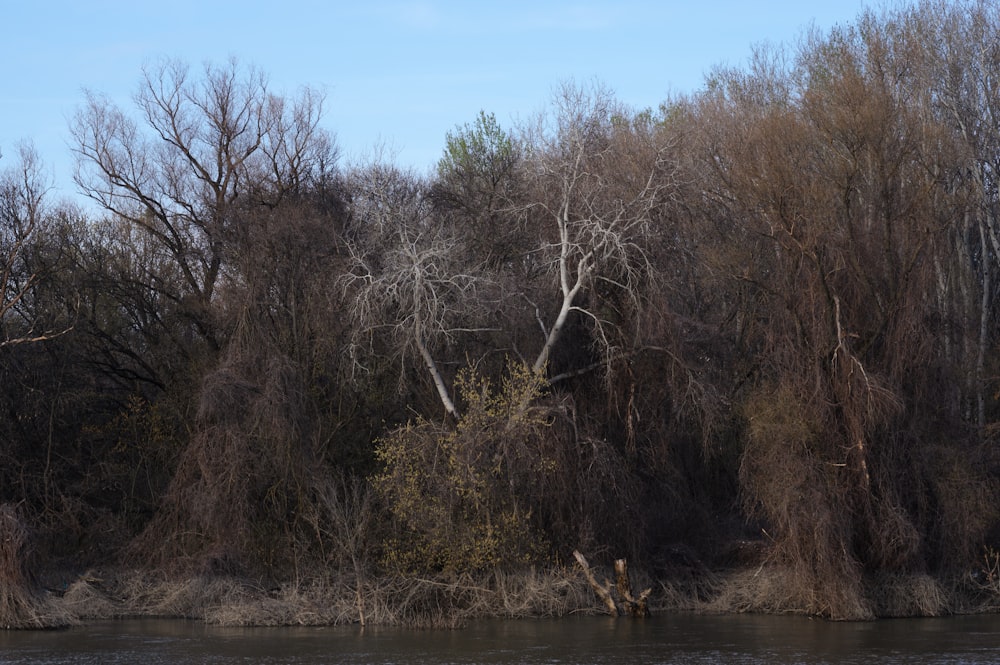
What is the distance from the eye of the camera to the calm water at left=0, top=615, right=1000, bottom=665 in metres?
21.3

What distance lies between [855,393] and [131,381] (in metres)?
19.2

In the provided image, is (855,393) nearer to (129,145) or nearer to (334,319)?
(334,319)

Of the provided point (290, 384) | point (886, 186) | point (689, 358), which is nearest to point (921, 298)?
point (886, 186)

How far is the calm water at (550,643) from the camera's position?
21.3m

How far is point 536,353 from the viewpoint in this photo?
30031 millimetres

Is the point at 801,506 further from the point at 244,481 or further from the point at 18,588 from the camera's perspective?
the point at 18,588

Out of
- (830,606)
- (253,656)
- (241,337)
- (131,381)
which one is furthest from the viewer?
(131,381)

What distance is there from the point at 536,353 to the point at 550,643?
867 centimetres

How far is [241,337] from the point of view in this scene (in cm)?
2966

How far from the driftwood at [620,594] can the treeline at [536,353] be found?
3.38 feet

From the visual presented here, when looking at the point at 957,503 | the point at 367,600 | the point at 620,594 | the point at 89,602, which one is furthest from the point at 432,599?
the point at 957,503

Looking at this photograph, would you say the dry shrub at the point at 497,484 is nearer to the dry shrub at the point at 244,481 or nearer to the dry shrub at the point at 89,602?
the dry shrub at the point at 244,481

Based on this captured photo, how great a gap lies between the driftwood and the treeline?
103cm

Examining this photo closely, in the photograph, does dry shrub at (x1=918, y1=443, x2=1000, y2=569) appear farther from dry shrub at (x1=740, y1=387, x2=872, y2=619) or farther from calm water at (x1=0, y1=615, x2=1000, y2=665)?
dry shrub at (x1=740, y1=387, x2=872, y2=619)
